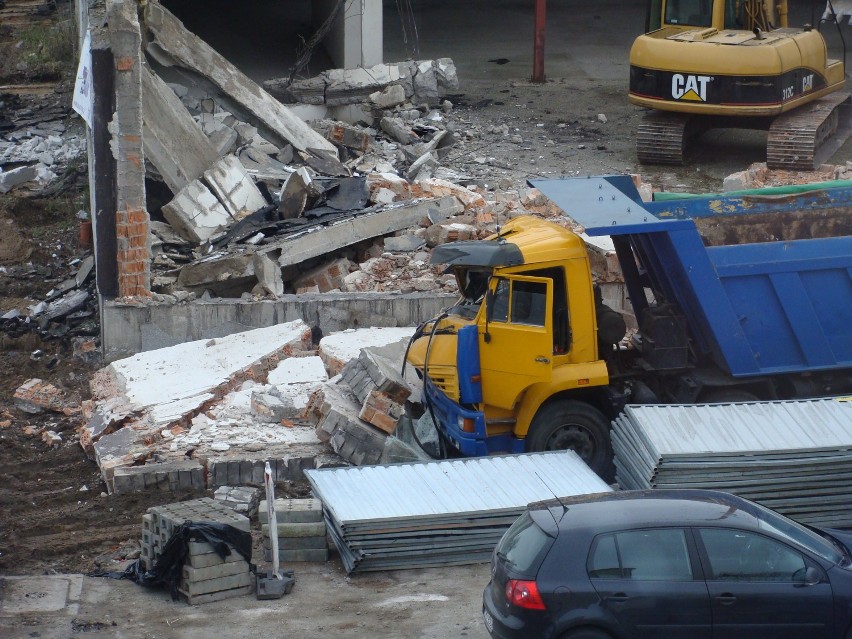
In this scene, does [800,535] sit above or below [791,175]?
below

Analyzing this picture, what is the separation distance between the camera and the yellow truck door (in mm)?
9320

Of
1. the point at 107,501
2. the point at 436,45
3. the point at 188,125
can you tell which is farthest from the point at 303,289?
the point at 436,45

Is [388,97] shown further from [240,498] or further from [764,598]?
[764,598]

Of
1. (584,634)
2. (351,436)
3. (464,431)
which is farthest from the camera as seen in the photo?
(351,436)

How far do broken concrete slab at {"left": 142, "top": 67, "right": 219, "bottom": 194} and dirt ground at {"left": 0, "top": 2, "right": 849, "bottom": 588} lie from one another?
2.09m

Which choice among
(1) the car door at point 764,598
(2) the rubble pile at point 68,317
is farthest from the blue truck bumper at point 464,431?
(2) the rubble pile at point 68,317

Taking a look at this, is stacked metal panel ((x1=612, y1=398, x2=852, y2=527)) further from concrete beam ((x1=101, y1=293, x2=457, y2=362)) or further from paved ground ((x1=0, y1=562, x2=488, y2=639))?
concrete beam ((x1=101, y1=293, x2=457, y2=362))

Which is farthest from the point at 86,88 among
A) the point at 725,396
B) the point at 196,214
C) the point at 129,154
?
the point at 725,396

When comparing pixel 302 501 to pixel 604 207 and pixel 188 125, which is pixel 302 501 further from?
pixel 188 125

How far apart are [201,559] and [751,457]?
13.5 ft

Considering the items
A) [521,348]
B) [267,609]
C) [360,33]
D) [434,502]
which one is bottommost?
[267,609]

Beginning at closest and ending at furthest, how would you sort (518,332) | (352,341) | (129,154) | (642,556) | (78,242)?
(642,556)
(518,332)
(352,341)
(129,154)
(78,242)

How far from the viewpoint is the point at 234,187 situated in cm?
1491

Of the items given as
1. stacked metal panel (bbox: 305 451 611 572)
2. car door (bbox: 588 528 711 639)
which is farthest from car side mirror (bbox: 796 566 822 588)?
stacked metal panel (bbox: 305 451 611 572)
